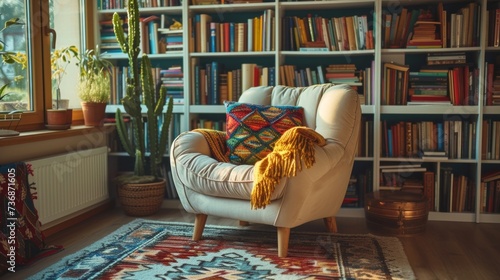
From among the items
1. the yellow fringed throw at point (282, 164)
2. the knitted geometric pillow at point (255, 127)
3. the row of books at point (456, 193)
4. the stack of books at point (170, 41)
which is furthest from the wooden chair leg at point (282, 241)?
the stack of books at point (170, 41)

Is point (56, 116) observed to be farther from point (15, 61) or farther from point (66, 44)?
point (66, 44)

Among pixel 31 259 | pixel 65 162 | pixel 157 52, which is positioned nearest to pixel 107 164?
pixel 65 162

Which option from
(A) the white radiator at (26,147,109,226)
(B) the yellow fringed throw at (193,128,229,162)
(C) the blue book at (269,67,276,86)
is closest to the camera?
(A) the white radiator at (26,147,109,226)

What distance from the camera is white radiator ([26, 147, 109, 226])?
3094 mm

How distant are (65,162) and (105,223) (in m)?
0.53

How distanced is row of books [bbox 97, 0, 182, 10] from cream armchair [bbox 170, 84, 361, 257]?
134cm

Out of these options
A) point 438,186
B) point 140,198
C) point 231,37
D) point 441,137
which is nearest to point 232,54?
point 231,37

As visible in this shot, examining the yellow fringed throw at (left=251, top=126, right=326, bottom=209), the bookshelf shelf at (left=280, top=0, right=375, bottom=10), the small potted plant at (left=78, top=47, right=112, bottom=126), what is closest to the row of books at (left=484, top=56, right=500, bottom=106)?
the bookshelf shelf at (left=280, top=0, right=375, bottom=10)

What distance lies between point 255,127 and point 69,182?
128 cm

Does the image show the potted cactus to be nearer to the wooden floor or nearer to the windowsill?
the wooden floor

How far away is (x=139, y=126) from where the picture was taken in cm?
386

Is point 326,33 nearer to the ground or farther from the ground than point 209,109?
farther from the ground

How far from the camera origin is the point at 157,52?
408cm

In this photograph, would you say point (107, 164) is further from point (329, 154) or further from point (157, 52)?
point (329, 154)
